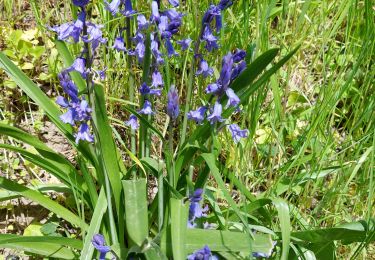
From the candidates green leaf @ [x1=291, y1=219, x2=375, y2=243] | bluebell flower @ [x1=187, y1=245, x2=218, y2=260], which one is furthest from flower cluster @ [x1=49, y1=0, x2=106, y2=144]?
green leaf @ [x1=291, y1=219, x2=375, y2=243]

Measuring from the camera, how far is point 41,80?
3340 millimetres

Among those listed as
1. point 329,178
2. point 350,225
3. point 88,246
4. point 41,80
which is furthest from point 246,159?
point 41,80

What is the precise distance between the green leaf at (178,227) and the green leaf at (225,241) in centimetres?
13

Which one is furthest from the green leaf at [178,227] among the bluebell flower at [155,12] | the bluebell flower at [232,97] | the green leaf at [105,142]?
the bluebell flower at [155,12]

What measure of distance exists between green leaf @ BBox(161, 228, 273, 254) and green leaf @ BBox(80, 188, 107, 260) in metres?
0.31

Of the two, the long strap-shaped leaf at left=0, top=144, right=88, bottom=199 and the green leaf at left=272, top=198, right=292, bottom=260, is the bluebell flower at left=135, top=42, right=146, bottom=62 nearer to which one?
the long strap-shaped leaf at left=0, top=144, right=88, bottom=199

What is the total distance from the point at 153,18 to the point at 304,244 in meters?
1.11

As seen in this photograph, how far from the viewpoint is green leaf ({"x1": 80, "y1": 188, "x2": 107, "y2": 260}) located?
202cm

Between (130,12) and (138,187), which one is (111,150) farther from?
(130,12)

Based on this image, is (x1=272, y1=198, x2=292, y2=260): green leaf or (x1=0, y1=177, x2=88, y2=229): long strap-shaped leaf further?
(x1=0, y1=177, x2=88, y2=229): long strap-shaped leaf

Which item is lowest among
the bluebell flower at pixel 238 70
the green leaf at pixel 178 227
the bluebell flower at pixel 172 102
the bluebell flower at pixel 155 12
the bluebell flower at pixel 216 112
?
the green leaf at pixel 178 227

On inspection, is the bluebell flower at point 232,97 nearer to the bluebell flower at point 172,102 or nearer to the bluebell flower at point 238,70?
the bluebell flower at point 238,70

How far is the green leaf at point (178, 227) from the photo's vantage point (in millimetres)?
1819

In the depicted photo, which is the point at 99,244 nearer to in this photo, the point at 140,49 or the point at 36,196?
the point at 36,196
